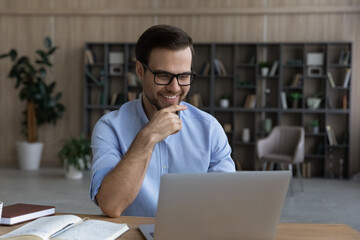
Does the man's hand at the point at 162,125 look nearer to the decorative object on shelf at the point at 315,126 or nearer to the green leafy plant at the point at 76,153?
the green leafy plant at the point at 76,153

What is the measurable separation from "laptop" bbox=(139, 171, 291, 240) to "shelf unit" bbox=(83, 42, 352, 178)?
20.9 ft

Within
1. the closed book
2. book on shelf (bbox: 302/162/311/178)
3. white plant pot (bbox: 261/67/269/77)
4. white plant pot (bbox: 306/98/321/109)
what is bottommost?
book on shelf (bbox: 302/162/311/178)

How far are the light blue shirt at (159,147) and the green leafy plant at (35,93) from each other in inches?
240

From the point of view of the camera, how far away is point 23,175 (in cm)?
719

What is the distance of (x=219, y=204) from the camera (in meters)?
1.18

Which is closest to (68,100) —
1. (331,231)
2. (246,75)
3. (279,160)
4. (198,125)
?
(246,75)

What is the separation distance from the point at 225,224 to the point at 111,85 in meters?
7.14

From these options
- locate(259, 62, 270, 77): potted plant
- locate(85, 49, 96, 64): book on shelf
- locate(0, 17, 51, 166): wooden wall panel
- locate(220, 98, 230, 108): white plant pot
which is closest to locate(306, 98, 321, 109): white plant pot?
locate(259, 62, 270, 77): potted plant

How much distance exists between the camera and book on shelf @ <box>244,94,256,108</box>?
764 centimetres

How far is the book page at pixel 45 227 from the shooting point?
131 centimetres

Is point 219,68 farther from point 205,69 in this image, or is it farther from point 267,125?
point 267,125

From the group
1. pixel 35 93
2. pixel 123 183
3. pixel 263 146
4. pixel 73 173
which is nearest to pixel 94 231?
pixel 123 183

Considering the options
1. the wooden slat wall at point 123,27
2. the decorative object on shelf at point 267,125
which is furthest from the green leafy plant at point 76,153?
the decorative object on shelf at point 267,125

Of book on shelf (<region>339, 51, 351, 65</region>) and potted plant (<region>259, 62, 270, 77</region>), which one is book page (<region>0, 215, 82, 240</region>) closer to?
potted plant (<region>259, 62, 270, 77</region>)
